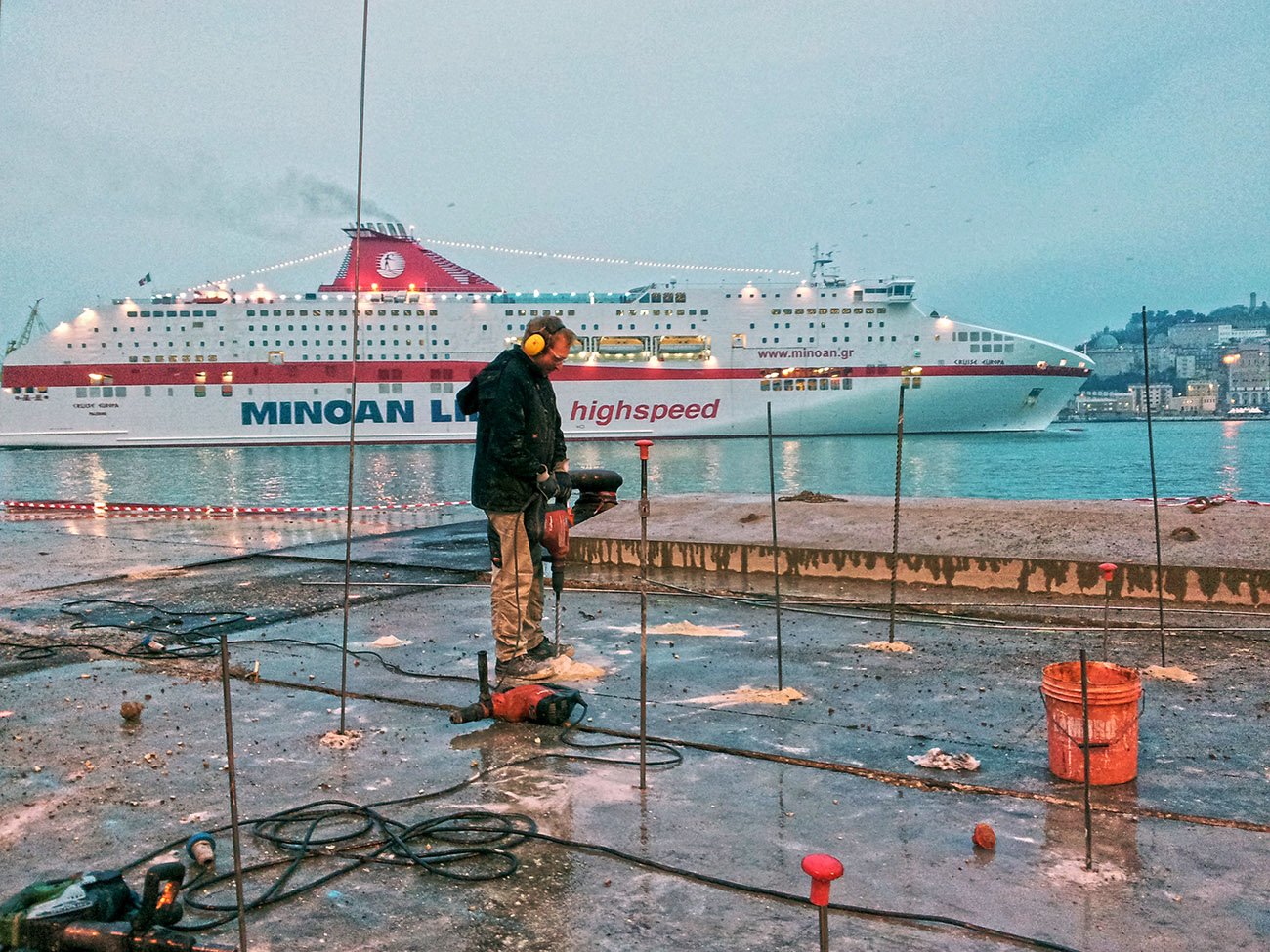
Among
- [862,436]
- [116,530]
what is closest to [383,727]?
[116,530]

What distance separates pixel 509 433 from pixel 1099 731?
2422mm

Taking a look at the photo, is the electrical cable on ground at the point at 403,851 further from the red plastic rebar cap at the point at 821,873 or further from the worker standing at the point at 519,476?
the worker standing at the point at 519,476

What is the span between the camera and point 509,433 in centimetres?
392

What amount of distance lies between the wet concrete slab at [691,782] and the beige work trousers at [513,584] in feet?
0.96

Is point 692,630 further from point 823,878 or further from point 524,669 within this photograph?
point 823,878

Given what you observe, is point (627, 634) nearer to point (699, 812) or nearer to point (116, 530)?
point (699, 812)

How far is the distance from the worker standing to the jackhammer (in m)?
2.12

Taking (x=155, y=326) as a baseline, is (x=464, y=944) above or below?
below

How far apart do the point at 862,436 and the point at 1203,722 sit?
58.1 metres

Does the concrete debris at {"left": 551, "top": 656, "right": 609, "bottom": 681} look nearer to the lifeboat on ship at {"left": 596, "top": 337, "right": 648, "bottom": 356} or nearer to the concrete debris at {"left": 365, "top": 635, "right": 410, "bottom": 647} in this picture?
the concrete debris at {"left": 365, "top": 635, "right": 410, "bottom": 647}

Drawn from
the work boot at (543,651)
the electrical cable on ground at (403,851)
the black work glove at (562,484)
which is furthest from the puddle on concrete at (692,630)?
the electrical cable on ground at (403,851)

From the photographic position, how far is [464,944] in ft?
6.43

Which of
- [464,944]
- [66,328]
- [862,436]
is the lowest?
[464,944]

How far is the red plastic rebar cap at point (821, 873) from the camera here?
1.51 metres
